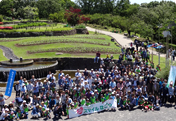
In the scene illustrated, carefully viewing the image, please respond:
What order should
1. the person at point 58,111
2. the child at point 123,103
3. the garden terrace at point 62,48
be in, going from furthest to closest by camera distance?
the garden terrace at point 62,48, the child at point 123,103, the person at point 58,111

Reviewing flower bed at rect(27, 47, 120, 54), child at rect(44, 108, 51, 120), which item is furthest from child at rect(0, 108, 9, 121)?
flower bed at rect(27, 47, 120, 54)

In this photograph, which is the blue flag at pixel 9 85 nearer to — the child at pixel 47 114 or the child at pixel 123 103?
the child at pixel 47 114

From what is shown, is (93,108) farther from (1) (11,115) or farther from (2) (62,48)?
(2) (62,48)

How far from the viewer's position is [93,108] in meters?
13.6

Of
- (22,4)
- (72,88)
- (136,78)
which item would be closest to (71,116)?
(72,88)

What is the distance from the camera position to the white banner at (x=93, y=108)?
513 inches

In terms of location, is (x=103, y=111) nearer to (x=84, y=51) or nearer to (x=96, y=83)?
(x=96, y=83)

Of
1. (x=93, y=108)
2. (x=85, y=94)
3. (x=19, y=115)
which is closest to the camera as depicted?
(x=19, y=115)

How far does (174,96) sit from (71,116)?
24.3ft

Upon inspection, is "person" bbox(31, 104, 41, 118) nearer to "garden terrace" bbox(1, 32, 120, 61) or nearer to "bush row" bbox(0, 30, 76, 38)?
"garden terrace" bbox(1, 32, 120, 61)

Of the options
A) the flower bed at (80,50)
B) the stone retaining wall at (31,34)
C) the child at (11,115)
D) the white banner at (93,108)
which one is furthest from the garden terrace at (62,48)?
the child at (11,115)

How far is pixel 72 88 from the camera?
1495 centimetres

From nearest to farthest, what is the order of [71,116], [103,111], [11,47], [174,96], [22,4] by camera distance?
[71,116] → [103,111] → [174,96] → [11,47] → [22,4]

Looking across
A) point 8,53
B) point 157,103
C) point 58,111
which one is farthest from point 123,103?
point 8,53
